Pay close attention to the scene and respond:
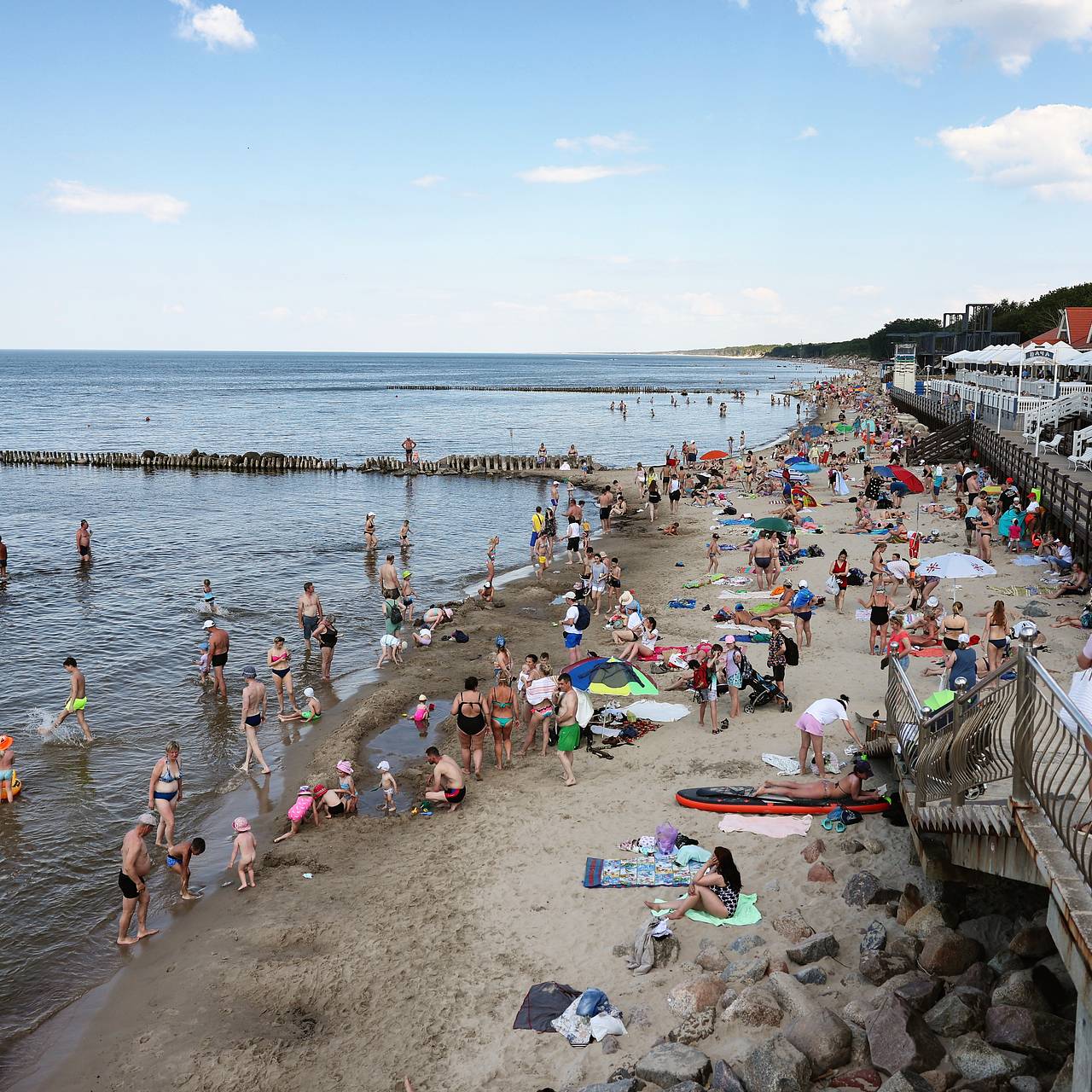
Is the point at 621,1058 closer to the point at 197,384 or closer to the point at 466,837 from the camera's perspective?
the point at 466,837

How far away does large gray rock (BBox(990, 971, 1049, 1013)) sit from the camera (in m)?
6.15

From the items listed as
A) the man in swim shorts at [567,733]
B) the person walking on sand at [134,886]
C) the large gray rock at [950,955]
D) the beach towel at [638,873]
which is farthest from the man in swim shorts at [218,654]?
the large gray rock at [950,955]

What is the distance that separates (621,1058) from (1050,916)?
3.45 m

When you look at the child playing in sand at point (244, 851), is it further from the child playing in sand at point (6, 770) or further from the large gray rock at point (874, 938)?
the large gray rock at point (874, 938)

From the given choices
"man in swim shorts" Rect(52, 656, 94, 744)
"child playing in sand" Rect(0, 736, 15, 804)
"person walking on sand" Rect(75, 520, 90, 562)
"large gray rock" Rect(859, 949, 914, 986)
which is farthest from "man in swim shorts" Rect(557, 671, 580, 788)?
"person walking on sand" Rect(75, 520, 90, 562)

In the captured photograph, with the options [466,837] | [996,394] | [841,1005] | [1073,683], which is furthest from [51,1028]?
[996,394]

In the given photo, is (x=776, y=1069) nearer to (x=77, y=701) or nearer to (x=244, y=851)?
(x=244, y=851)

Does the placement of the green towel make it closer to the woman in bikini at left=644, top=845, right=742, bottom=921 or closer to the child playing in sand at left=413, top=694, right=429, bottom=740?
the woman in bikini at left=644, top=845, right=742, bottom=921

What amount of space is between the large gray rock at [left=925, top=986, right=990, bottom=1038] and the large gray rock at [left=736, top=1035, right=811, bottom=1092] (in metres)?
0.99

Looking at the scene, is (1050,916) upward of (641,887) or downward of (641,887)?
upward

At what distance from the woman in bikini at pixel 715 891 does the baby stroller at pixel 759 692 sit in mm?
5156

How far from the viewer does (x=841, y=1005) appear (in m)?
6.95

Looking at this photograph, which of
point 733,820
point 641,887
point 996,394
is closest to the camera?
point 641,887

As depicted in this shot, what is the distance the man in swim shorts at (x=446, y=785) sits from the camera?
11906 millimetres
